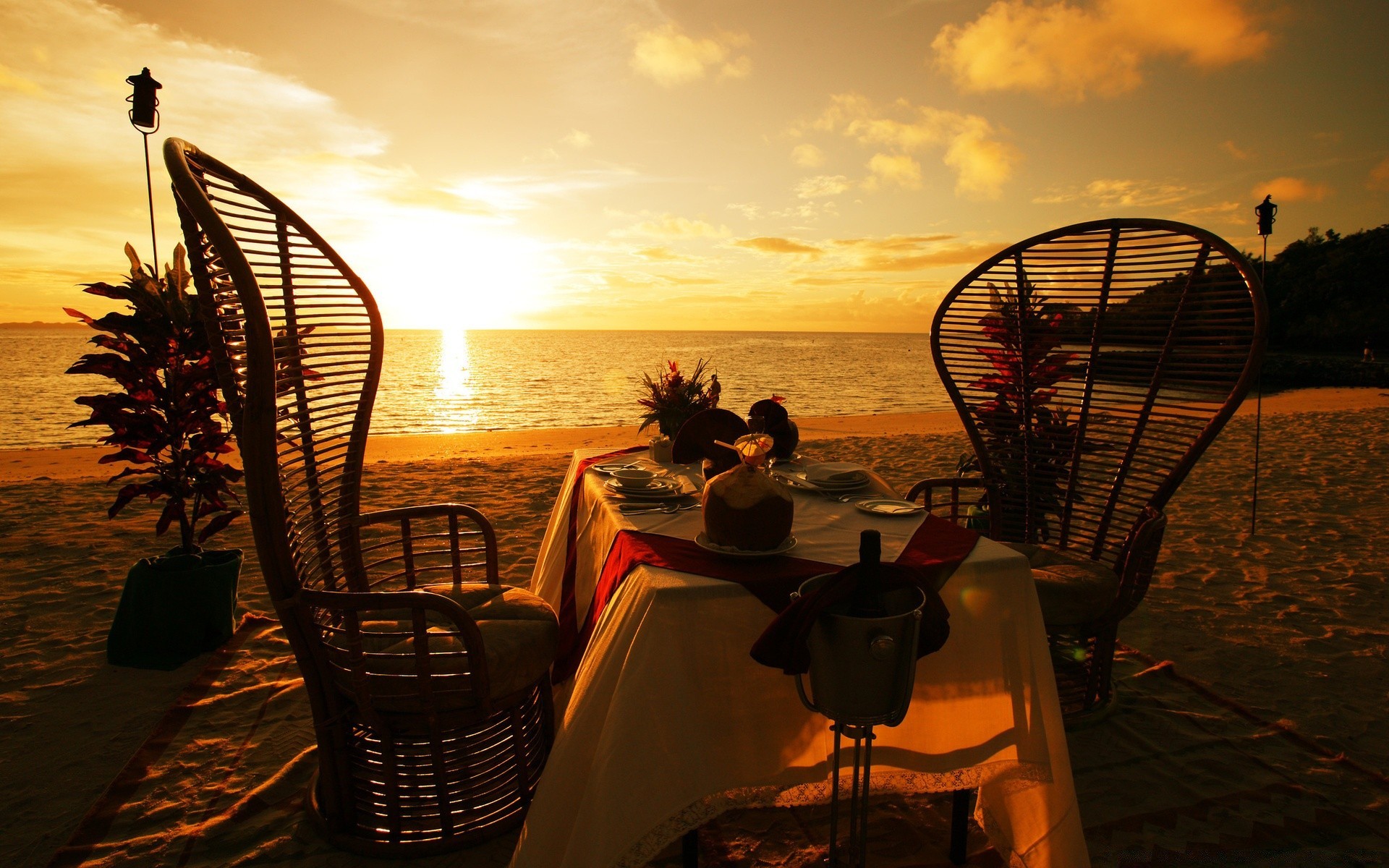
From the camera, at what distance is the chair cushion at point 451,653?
168 centimetres

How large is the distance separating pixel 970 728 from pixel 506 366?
4184cm

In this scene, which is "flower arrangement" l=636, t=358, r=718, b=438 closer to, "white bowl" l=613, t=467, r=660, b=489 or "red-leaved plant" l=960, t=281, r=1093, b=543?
"white bowl" l=613, t=467, r=660, b=489

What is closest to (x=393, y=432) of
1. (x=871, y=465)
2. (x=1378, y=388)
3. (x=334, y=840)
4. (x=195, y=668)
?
(x=871, y=465)

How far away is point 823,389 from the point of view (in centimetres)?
2588

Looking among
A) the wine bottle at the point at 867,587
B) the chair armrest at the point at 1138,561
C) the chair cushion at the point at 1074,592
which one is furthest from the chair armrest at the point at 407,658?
the chair armrest at the point at 1138,561

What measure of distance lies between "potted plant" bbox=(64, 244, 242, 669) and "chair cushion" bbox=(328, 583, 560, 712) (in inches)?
53.2

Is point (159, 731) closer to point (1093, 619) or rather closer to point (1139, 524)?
point (1093, 619)

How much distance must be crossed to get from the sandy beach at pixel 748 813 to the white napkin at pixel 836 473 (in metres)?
1.02

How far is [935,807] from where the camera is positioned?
205 cm

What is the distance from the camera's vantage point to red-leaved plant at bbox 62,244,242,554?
2707 millimetres

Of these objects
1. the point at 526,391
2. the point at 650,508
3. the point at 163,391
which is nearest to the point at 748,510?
the point at 650,508

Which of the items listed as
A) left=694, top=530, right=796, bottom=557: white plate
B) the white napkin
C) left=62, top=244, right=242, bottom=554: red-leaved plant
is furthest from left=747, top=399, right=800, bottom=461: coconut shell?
left=62, top=244, right=242, bottom=554: red-leaved plant

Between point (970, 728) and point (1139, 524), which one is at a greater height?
point (1139, 524)

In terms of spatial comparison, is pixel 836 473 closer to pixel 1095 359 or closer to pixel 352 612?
pixel 1095 359
